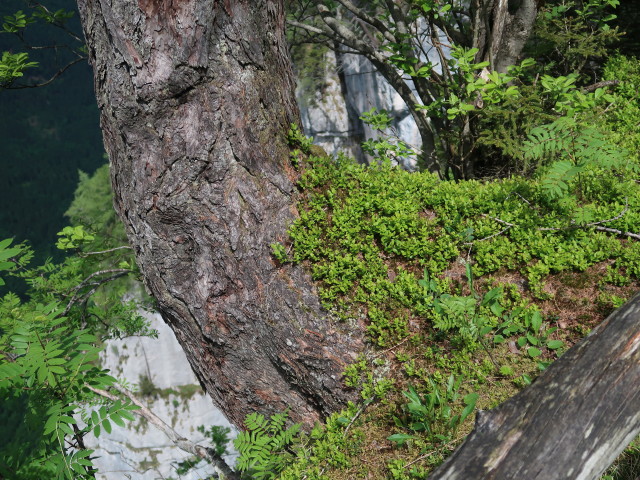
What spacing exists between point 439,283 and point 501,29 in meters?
3.17

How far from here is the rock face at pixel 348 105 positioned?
2180 centimetres

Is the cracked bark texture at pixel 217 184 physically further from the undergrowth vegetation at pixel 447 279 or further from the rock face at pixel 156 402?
the rock face at pixel 156 402

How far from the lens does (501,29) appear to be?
477 cm

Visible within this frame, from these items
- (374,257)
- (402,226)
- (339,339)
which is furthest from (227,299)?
(402,226)

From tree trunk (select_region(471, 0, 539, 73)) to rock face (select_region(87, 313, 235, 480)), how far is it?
22.1 meters

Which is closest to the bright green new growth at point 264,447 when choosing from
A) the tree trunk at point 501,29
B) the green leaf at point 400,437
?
the green leaf at point 400,437

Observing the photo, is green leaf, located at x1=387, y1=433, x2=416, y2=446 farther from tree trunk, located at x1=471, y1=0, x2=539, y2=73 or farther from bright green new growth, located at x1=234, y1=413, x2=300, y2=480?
tree trunk, located at x1=471, y1=0, x2=539, y2=73

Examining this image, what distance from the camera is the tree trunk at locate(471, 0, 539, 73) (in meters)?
4.66

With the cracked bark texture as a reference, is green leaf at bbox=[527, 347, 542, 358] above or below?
below

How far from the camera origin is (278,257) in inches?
127

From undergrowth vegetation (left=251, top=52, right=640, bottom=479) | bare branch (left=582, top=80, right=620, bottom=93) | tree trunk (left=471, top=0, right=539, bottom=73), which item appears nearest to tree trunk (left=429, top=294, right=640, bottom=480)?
undergrowth vegetation (left=251, top=52, right=640, bottom=479)

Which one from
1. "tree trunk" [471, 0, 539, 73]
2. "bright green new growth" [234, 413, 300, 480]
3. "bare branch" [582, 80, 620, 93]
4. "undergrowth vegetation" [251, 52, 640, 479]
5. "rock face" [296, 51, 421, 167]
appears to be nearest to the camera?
"undergrowth vegetation" [251, 52, 640, 479]

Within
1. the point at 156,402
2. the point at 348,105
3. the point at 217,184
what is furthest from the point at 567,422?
the point at 156,402

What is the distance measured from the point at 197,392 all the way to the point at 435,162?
22.0 meters
